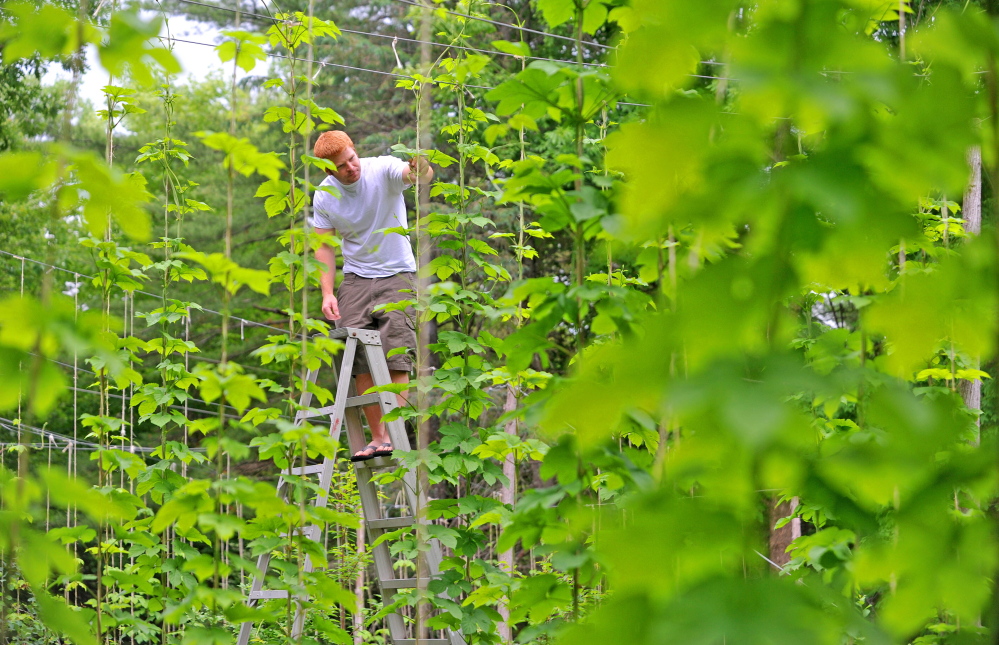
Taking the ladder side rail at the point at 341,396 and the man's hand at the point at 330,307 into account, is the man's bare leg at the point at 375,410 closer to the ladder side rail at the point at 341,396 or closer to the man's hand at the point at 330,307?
the ladder side rail at the point at 341,396

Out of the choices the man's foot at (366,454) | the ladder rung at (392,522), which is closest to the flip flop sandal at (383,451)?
the man's foot at (366,454)

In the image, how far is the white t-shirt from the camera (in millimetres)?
3543

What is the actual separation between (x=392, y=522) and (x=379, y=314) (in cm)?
84

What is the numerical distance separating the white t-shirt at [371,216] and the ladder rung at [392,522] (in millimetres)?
1011

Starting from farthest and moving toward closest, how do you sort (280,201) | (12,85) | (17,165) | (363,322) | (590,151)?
(12,85) → (590,151) → (363,322) → (280,201) → (17,165)

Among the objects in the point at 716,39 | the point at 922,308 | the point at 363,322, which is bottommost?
the point at 363,322

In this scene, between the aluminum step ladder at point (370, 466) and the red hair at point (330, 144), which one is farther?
the red hair at point (330, 144)

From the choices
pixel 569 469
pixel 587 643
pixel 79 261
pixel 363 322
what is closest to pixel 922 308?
pixel 587 643

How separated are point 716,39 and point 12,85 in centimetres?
1132

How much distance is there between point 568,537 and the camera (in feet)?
4.92

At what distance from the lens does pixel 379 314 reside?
3.49m

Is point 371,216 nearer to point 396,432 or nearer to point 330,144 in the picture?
point 330,144

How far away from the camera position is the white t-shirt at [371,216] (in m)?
3.54

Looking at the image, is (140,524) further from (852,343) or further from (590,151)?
(590,151)
